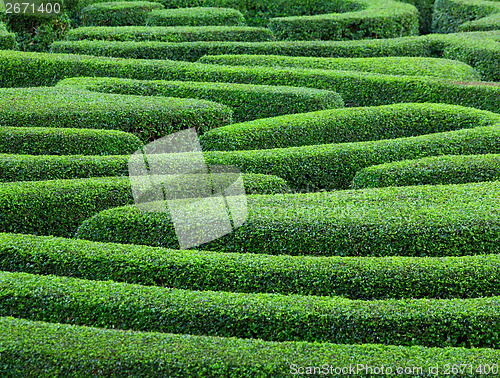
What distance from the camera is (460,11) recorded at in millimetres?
24188

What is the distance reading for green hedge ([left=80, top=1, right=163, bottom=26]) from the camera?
2352 centimetres

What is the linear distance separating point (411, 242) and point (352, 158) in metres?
3.41

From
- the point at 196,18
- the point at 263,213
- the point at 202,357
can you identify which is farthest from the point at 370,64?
the point at 202,357

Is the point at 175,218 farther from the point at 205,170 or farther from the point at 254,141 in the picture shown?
the point at 254,141

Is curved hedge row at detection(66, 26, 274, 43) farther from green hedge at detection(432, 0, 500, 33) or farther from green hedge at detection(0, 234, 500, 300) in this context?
green hedge at detection(0, 234, 500, 300)

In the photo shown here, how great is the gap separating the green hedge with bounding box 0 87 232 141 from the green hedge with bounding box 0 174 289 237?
312cm

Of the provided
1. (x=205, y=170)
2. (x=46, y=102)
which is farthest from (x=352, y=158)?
(x=46, y=102)

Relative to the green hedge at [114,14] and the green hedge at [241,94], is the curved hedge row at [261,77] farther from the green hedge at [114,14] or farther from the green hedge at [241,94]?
the green hedge at [114,14]

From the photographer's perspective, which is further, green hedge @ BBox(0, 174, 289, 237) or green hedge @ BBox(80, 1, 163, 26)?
green hedge @ BBox(80, 1, 163, 26)

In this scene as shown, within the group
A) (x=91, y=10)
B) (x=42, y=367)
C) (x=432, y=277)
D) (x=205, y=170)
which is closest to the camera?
(x=42, y=367)

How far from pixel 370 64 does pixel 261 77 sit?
364 centimetres

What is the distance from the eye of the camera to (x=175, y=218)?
32.0 ft

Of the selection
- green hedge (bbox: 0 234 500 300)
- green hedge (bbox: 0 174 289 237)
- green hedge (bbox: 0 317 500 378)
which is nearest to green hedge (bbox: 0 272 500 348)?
green hedge (bbox: 0 317 500 378)

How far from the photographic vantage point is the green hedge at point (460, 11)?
24.0 m
